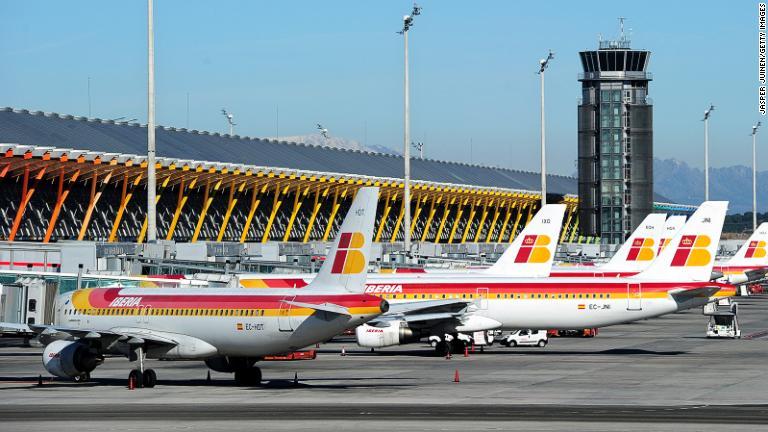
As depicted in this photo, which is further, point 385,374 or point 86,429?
point 385,374

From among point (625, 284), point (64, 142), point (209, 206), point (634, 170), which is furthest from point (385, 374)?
point (634, 170)

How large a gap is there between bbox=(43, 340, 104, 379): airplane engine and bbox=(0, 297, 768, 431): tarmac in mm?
583

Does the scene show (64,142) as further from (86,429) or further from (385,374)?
(86,429)

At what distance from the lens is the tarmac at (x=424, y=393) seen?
32.6m

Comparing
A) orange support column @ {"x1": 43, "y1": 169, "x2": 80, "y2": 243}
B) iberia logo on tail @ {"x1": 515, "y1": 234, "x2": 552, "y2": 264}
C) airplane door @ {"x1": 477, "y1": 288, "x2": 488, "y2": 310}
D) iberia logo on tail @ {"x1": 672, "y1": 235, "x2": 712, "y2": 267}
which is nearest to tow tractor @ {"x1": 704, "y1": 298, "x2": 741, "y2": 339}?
iberia logo on tail @ {"x1": 515, "y1": 234, "x2": 552, "y2": 264}

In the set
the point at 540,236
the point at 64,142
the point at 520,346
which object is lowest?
the point at 520,346

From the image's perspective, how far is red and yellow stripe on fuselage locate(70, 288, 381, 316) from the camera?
41188 millimetres

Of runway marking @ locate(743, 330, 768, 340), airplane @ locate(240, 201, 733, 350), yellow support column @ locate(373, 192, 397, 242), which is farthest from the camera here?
yellow support column @ locate(373, 192, 397, 242)

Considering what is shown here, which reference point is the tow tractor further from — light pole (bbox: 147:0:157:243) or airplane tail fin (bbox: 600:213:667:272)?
light pole (bbox: 147:0:157:243)

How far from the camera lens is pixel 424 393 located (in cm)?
4041

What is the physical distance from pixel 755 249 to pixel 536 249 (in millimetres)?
51089

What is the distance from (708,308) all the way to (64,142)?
176 ft

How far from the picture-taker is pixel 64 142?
4370 inches

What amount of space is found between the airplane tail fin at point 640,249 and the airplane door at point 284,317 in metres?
43.1
